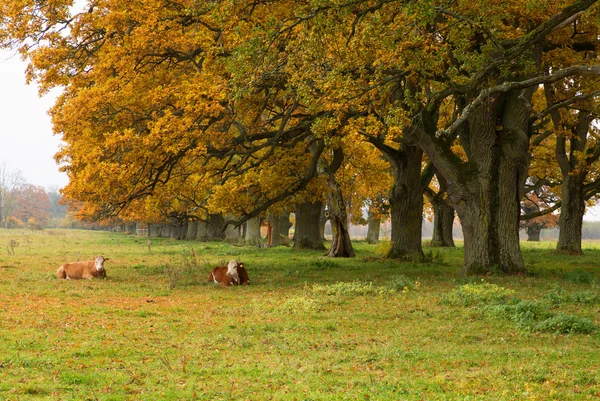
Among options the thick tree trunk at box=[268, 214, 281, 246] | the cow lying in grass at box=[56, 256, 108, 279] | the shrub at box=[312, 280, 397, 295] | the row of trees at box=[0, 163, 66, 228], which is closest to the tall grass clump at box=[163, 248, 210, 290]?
the cow lying in grass at box=[56, 256, 108, 279]

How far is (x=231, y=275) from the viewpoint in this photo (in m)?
18.5

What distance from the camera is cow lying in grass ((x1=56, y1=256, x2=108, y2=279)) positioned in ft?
67.5

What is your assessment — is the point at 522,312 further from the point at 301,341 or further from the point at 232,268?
the point at 232,268

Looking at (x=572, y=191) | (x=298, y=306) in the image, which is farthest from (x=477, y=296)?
(x=572, y=191)

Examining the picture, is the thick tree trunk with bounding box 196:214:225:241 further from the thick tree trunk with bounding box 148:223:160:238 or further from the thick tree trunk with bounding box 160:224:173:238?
the thick tree trunk with bounding box 148:223:160:238

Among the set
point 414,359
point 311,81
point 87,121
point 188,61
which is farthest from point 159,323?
point 188,61

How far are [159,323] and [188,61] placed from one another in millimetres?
11757

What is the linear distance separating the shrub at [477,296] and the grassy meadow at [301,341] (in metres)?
0.04

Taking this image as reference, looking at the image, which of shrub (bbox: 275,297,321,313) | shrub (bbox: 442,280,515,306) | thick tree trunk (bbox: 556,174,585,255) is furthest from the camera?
thick tree trunk (bbox: 556,174,585,255)

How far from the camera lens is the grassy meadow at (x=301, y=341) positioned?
24.4 ft

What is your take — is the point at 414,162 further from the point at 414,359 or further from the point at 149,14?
the point at 414,359

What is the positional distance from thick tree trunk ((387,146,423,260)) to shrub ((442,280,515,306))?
11617 mm

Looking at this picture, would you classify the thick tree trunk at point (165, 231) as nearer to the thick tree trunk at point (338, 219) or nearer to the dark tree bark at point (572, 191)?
the thick tree trunk at point (338, 219)

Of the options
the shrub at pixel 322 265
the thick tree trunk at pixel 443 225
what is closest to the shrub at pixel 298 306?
the shrub at pixel 322 265
